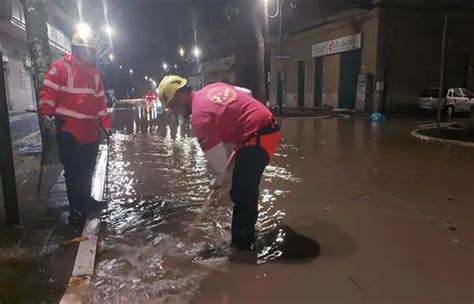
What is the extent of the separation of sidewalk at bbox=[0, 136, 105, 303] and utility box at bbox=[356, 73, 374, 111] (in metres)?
20.5

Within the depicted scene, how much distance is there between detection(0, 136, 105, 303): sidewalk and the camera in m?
2.98

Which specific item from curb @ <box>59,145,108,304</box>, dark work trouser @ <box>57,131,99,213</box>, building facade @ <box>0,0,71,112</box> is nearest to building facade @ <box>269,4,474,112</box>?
building facade @ <box>0,0,71,112</box>

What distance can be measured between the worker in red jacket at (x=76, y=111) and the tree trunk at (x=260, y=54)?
17.3m

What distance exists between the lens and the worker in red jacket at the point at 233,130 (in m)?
3.28

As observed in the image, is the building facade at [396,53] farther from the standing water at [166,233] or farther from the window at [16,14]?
the standing water at [166,233]

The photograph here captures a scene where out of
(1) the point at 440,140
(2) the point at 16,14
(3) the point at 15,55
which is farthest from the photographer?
(3) the point at 15,55

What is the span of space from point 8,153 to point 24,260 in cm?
118

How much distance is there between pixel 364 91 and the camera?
2330 centimetres

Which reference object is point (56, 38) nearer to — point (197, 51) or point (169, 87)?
point (169, 87)

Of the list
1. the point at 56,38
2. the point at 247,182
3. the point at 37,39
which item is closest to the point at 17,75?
the point at 56,38

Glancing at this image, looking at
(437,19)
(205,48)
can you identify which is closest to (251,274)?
(437,19)

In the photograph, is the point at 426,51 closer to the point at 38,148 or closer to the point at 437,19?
the point at 437,19

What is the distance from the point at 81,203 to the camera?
14.8 feet

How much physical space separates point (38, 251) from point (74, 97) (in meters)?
1.60
